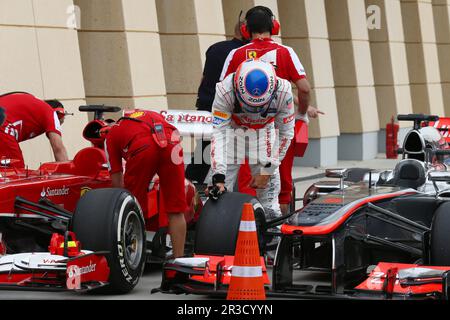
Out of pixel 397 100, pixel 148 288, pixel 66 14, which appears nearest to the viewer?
pixel 148 288

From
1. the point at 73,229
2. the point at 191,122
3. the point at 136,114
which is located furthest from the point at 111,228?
the point at 191,122

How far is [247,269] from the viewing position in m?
7.07

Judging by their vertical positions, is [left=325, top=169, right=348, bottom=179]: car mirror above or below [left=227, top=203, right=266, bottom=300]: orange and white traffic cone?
above

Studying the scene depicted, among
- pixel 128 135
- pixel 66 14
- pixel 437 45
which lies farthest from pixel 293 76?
pixel 437 45

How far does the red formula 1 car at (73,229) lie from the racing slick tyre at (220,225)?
52 centimetres

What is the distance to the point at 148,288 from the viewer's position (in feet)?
28.6

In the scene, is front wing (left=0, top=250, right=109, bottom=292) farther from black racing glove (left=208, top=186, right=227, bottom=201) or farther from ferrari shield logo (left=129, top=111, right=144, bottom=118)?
ferrari shield logo (left=129, top=111, right=144, bottom=118)

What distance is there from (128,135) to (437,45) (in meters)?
24.7

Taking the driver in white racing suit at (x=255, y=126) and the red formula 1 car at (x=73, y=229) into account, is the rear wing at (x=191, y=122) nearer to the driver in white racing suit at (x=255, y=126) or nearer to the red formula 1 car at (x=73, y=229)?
the red formula 1 car at (x=73, y=229)

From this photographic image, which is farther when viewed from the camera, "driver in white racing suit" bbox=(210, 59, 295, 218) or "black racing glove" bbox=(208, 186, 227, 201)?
"driver in white racing suit" bbox=(210, 59, 295, 218)

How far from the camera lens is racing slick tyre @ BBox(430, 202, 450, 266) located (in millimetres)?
→ 7691

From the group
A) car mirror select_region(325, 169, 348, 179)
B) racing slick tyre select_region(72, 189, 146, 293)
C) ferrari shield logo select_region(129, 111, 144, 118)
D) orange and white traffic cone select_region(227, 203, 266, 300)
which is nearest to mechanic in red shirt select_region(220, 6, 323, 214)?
car mirror select_region(325, 169, 348, 179)
